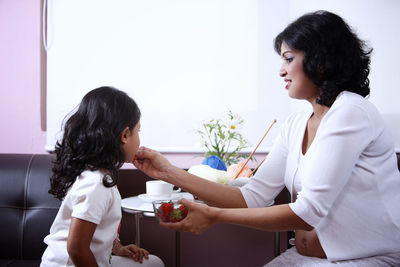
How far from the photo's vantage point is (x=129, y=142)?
3.77 feet

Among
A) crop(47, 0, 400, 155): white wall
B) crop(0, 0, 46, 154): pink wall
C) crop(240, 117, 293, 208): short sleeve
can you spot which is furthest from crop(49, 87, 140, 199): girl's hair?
crop(0, 0, 46, 154): pink wall

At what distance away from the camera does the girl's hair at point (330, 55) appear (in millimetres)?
1036

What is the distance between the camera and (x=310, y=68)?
1055 millimetres

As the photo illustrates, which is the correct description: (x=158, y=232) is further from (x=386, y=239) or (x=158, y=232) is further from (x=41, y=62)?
(x=386, y=239)

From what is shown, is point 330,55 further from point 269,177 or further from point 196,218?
point 196,218

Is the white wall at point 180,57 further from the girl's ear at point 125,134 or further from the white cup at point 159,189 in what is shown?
the girl's ear at point 125,134

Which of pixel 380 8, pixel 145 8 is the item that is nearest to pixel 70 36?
pixel 145 8

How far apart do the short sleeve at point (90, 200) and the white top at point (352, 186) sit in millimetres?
507

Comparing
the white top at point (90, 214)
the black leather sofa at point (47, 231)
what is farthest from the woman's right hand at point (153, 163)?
the black leather sofa at point (47, 231)

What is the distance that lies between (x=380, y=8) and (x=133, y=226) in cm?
183

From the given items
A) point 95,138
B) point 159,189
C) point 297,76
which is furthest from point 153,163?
point 297,76

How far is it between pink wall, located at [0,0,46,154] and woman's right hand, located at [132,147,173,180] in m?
1.08

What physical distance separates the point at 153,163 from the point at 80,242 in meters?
0.42

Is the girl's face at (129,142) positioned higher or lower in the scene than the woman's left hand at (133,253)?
higher
